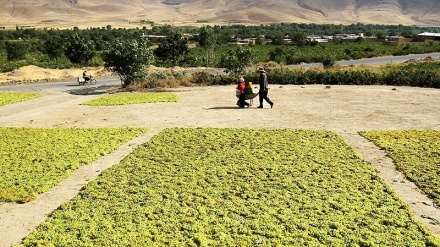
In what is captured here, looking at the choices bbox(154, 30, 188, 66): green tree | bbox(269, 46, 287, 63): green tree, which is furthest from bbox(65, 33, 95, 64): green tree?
bbox(269, 46, 287, 63): green tree

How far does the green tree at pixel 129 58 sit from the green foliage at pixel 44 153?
55.4ft

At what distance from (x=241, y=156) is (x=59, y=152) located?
708 centimetres

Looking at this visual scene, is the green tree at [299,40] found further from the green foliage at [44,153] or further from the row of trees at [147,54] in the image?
the green foliage at [44,153]

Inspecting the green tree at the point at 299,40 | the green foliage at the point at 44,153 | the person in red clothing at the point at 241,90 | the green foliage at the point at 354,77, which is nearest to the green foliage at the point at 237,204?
the green foliage at the point at 44,153

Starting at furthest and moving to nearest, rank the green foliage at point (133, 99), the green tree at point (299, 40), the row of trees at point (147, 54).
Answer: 1. the green tree at point (299, 40)
2. the row of trees at point (147, 54)
3. the green foliage at point (133, 99)

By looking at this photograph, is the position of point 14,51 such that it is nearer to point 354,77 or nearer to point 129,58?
point 129,58

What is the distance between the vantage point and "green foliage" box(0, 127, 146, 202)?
1270cm

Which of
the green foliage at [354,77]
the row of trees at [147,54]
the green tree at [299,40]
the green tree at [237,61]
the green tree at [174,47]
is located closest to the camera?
the green foliage at [354,77]

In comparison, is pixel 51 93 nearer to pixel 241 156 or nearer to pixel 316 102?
pixel 316 102

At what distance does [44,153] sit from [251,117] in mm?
10774

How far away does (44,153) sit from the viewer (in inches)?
635

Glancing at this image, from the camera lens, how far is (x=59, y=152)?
53.4 ft

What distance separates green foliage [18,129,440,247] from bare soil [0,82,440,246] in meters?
0.61

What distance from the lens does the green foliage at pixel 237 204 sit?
9.32 m
